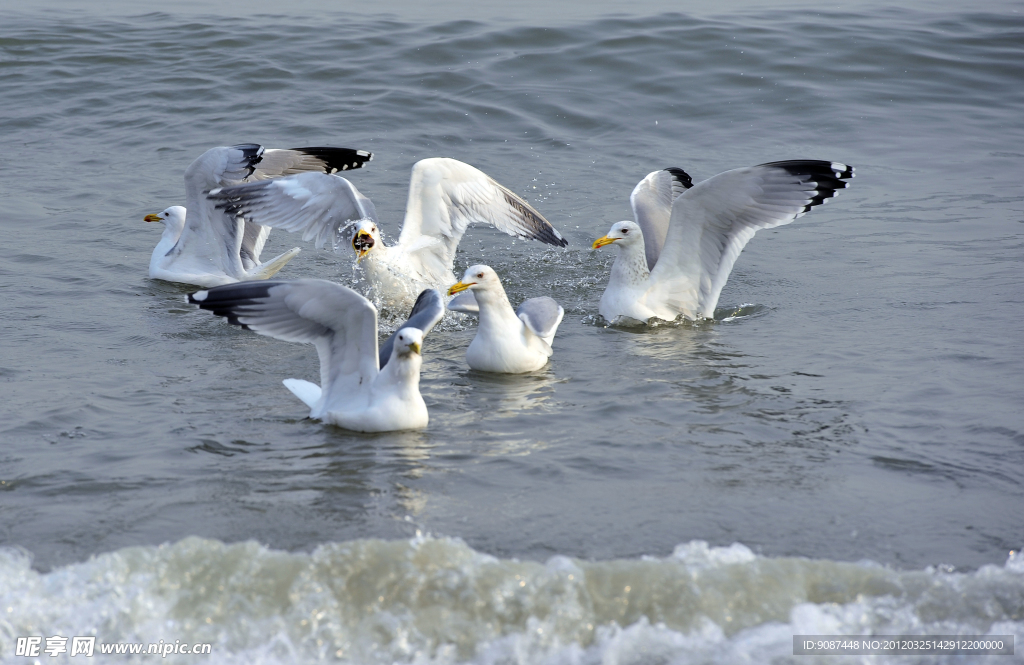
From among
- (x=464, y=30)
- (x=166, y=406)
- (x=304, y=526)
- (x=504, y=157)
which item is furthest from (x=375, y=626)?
(x=464, y=30)

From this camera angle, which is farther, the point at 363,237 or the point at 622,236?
the point at 622,236

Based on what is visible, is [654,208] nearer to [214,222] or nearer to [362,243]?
[362,243]

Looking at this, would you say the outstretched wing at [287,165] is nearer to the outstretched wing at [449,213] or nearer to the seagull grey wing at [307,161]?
the seagull grey wing at [307,161]

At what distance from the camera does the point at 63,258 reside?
8.12 metres

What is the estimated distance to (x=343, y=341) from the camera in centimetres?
533

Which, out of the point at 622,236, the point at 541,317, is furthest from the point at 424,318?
the point at 622,236

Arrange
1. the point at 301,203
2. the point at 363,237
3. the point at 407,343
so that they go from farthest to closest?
1. the point at 301,203
2. the point at 363,237
3. the point at 407,343

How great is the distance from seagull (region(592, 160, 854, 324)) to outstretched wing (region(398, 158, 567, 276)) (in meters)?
1.10

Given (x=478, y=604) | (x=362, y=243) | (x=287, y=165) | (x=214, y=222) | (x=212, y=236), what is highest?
(x=287, y=165)

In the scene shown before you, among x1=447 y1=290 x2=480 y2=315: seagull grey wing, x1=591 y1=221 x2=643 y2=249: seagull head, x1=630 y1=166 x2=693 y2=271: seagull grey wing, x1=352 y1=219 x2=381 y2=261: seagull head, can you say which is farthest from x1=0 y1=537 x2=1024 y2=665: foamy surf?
x1=630 y1=166 x2=693 y2=271: seagull grey wing

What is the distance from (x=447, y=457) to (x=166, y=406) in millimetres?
1620

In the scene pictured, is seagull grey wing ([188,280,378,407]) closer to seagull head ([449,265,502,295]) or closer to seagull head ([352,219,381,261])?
seagull head ([449,265,502,295])

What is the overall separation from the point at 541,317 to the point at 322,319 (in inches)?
58.2

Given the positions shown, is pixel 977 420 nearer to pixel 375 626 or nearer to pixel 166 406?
pixel 375 626
